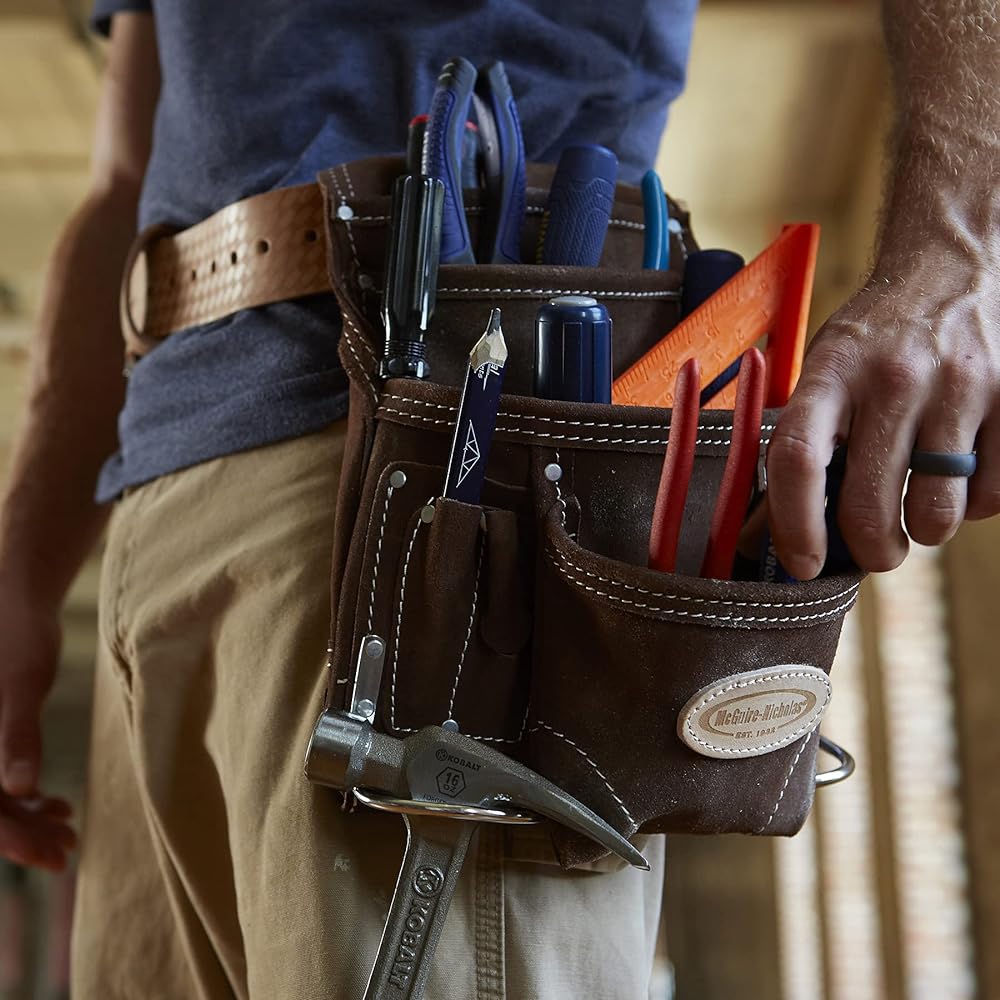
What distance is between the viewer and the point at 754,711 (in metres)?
0.63

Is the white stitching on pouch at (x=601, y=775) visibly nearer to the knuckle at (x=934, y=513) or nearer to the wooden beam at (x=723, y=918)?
the knuckle at (x=934, y=513)

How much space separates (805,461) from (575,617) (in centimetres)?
17

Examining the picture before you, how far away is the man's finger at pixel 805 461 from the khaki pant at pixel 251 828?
0.82 feet

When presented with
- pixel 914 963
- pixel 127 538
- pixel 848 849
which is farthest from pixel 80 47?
pixel 848 849

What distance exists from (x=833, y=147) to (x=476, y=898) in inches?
197

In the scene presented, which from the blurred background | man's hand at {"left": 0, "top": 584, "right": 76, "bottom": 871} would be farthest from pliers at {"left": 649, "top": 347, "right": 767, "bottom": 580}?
the blurred background

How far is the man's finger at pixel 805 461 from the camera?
55 cm

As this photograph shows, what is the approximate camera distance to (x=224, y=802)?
846 millimetres

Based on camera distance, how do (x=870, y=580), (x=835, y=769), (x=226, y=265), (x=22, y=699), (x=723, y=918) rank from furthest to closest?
(x=723, y=918), (x=870, y=580), (x=22, y=699), (x=226, y=265), (x=835, y=769)

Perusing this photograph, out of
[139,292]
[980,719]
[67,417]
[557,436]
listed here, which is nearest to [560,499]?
[557,436]

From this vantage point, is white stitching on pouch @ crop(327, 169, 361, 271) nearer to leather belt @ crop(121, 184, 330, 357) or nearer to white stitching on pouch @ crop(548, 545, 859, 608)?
leather belt @ crop(121, 184, 330, 357)

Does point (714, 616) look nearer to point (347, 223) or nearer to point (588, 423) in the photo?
point (588, 423)

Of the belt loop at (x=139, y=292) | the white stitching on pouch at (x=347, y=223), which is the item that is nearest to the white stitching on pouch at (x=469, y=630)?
the white stitching on pouch at (x=347, y=223)

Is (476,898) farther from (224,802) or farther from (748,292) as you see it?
(748,292)
